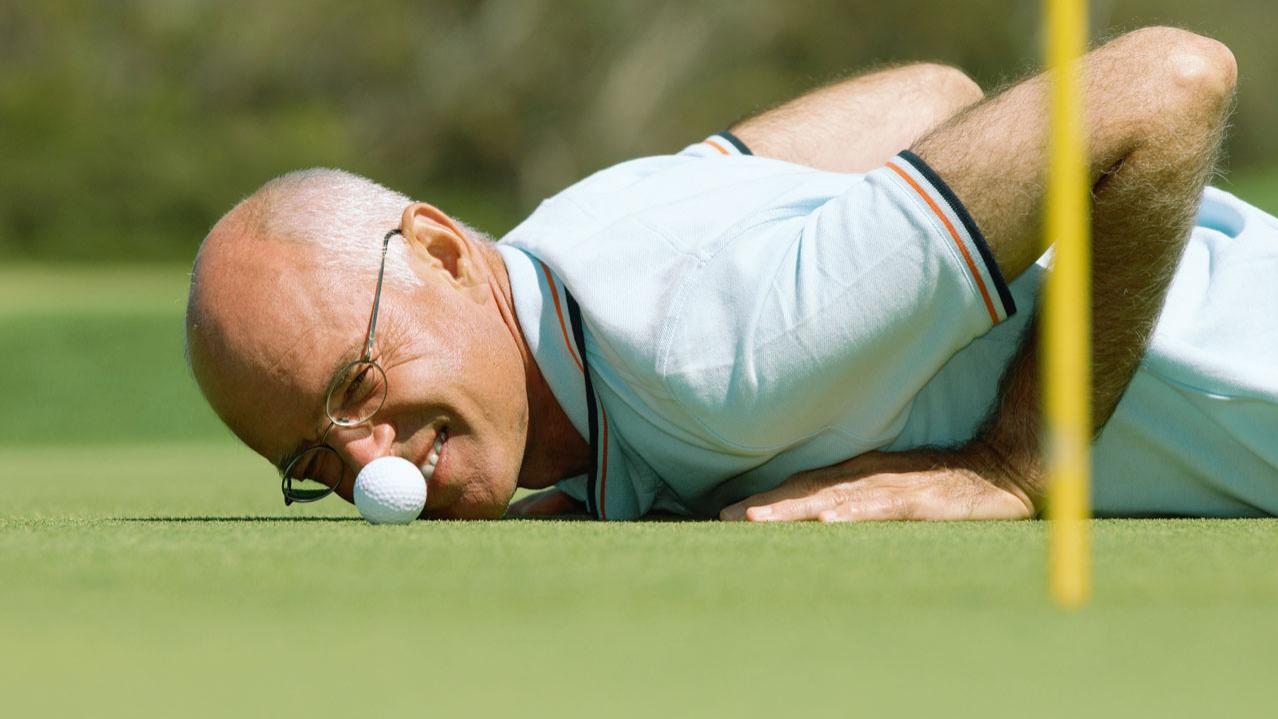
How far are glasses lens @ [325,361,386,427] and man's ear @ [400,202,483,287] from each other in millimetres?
289

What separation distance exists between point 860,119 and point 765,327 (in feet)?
4.94

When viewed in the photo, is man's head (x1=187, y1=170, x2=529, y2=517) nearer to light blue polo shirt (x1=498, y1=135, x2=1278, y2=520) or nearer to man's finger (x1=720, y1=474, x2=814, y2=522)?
light blue polo shirt (x1=498, y1=135, x2=1278, y2=520)

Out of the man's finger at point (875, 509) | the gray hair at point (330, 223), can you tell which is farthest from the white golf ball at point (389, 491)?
the man's finger at point (875, 509)

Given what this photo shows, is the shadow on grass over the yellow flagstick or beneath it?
beneath

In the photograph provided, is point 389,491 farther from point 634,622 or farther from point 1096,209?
point 1096,209

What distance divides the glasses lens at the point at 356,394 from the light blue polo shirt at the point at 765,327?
1.09ft

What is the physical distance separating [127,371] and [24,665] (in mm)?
7451

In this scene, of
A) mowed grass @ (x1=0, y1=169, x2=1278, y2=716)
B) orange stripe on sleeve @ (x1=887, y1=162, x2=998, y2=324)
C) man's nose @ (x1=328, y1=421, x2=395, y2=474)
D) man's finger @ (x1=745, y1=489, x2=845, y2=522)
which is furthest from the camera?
man's nose @ (x1=328, y1=421, x2=395, y2=474)

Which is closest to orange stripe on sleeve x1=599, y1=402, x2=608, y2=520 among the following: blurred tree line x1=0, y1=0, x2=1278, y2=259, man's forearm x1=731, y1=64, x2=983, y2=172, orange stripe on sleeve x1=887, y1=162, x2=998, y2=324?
orange stripe on sleeve x1=887, y1=162, x2=998, y2=324

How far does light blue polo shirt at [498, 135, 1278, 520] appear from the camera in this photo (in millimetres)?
2666

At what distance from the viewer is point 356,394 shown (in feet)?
9.75

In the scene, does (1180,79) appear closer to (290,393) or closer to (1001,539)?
(1001,539)

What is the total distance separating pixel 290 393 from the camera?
2961mm

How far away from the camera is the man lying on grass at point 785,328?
8.83 ft
